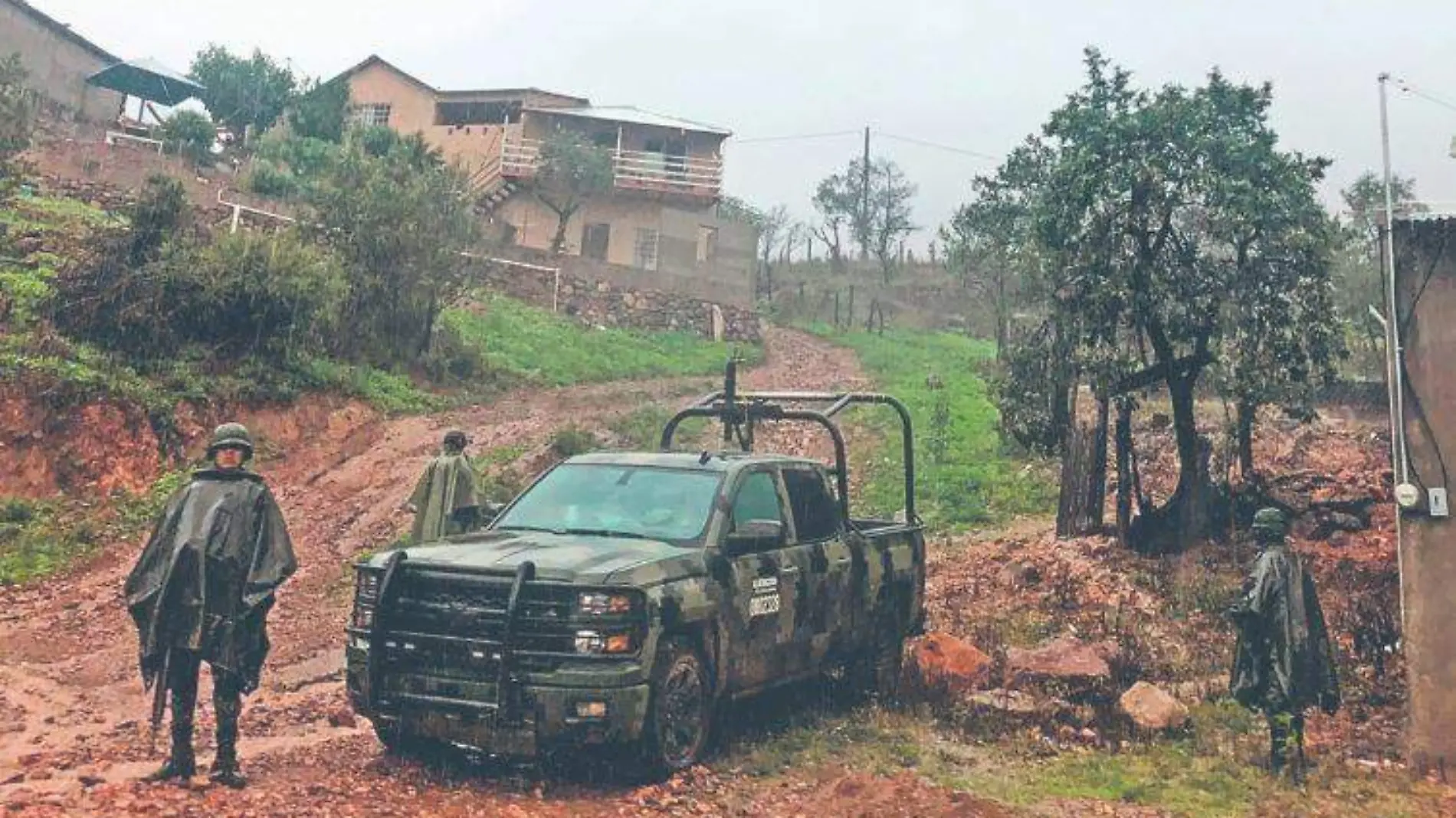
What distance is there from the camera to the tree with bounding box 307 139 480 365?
822 inches

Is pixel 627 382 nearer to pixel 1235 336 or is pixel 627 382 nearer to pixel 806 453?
pixel 806 453

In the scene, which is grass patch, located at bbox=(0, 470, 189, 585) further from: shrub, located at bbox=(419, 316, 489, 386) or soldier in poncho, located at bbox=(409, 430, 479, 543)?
shrub, located at bbox=(419, 316, 489, 386)

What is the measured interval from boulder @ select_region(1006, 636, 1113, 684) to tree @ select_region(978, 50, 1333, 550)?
18.3 ft

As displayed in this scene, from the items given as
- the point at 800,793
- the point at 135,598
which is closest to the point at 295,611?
the point at 135,598

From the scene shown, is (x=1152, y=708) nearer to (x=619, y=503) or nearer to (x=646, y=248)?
(x=619, y=503)

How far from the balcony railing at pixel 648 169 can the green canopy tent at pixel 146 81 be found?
10.5 meters

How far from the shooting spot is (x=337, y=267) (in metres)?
19.2

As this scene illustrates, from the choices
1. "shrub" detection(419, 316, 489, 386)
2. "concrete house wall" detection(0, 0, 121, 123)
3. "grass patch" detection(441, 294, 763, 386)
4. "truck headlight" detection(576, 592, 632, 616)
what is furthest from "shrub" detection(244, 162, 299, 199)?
"truck headlight" detection(576, 592, 632, 616)

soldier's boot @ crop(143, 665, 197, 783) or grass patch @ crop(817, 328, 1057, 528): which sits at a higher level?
grass patch @ crop(817, 328, 1057, 528)

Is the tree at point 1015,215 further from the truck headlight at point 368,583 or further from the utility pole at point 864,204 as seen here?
the utility pole at point 864,204

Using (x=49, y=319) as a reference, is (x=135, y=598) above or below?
below

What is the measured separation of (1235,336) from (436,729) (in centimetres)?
1132

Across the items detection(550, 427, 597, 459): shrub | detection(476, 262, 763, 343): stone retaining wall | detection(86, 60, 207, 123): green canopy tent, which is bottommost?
detection(550, 427, 597, 459): shrub

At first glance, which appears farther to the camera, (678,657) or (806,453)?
(806,453)
